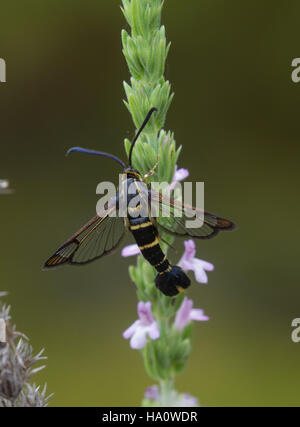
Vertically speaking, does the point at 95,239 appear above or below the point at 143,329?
above

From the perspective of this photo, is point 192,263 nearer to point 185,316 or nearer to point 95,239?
point 185,316

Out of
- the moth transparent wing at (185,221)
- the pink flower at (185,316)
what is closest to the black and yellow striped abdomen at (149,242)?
the moth transparent wing at (185,221)

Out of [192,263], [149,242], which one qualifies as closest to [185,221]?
[149,242]

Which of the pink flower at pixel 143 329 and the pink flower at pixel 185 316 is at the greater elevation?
the pink flower at pixel 185 316

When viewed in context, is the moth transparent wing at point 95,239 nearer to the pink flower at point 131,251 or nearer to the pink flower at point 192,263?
the pink flower at point 131,251

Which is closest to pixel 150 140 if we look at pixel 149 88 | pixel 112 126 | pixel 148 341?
pixel 149 88

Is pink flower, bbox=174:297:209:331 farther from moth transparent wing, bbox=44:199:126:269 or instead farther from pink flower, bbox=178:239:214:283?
moth transparent wing, bbox=44:199:126:269

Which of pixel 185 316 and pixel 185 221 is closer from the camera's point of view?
pixel 185 221
